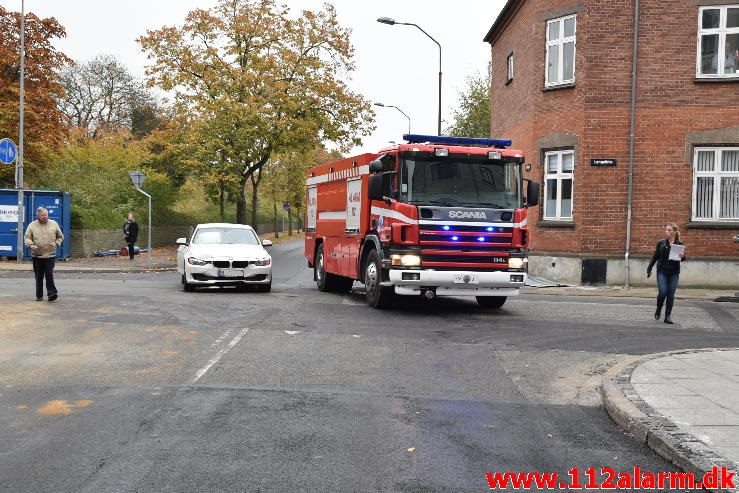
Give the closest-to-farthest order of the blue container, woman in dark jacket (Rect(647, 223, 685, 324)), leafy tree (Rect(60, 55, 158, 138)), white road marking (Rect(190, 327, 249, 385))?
1. white road marking (Rect(190, 327, 249, 385))
2. woman in dark jacket (Rect(647, 223, 685, 324))
3. the blue container
4. leafy tree (Rect(60, 55, 158, 138))

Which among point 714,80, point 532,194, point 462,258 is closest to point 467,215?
point 462,258

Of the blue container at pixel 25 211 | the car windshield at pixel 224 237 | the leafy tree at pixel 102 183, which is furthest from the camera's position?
the leafy tree at pixel 102 183

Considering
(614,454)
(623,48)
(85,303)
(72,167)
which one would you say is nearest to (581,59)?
(623,48)

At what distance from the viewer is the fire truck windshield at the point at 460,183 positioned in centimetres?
1277

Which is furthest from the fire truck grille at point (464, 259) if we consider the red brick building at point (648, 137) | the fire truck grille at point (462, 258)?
the red brick building at point (648, 137)

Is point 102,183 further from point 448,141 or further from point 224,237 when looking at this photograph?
point 448,141

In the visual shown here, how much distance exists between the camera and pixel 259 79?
3650 cm

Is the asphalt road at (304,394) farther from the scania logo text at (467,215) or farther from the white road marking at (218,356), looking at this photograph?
the scania logo text at (467,215)

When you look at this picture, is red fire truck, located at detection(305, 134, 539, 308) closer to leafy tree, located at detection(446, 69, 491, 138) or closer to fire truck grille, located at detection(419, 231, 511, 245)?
fire truck grille, located at detection(419, 231, 511, 245)

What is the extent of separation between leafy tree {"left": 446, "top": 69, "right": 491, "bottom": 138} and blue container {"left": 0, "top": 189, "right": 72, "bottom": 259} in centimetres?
2181

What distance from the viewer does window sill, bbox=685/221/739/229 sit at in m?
19.5

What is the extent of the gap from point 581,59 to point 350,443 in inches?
677

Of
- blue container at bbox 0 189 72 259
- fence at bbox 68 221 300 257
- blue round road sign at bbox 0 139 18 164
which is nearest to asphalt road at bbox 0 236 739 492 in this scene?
blue round road sign at bbox 0 139 18 164

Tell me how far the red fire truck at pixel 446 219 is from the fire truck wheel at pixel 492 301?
131 centimetres
